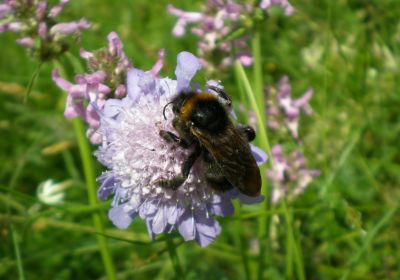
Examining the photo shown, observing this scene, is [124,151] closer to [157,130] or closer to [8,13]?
[157,130]

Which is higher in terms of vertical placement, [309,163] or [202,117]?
[202,117]

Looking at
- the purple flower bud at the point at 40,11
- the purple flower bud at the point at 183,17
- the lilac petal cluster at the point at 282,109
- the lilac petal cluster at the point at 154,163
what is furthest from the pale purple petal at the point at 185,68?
the lilac petal cluster at the point at 282,109

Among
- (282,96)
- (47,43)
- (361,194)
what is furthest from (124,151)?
(361,194)

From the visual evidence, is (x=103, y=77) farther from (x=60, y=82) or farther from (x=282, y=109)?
(x=282, y=109)

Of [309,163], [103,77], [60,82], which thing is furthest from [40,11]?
[309,163]

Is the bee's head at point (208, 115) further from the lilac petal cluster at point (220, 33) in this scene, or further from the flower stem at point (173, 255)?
the lilac petal cluster at point (220, 33)

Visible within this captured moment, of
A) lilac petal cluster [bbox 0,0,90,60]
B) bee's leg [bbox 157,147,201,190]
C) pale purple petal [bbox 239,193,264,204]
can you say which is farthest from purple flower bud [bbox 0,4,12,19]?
pale purple petal [bbox 239,193,264,204]
